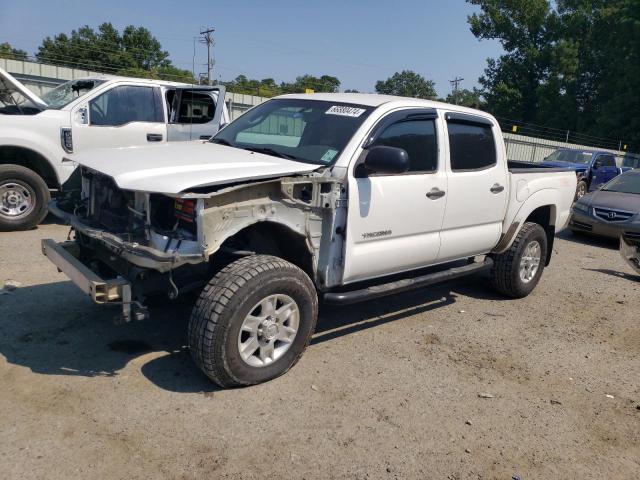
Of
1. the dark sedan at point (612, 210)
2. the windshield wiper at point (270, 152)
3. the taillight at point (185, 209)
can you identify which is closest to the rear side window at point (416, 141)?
the windshield wiper at point (270, 152)

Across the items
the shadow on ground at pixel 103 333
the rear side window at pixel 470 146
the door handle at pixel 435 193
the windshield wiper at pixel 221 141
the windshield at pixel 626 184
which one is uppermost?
the rear side window at pixel 470 146

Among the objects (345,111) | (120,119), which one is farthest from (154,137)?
(345,111)

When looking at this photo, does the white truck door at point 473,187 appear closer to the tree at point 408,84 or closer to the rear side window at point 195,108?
the rear side window at point 195,108

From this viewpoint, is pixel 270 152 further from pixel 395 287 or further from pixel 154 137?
pixel 154 137

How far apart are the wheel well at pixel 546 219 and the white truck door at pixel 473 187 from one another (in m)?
1.02

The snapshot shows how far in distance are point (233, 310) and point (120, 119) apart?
5719 mm

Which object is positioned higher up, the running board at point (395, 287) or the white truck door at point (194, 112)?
the white truck door at point (194, 112)

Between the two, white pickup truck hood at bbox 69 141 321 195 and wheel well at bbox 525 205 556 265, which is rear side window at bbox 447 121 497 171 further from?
white pickup truck hood at bbox 69 141 321 195

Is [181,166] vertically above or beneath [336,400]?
above

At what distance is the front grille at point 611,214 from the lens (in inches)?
381

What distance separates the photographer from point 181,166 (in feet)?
11.7

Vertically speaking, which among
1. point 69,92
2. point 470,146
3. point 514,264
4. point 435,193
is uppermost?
point 69,92

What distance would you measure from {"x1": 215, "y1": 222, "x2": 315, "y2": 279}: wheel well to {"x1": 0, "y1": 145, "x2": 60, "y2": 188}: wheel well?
186 inches

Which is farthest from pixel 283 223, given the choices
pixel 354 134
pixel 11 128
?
pixel 11 128
